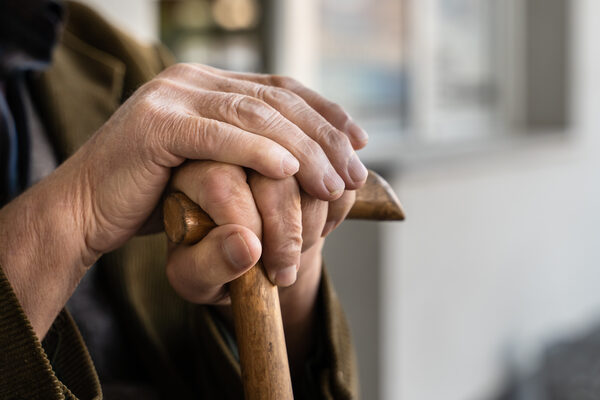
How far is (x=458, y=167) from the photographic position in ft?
6.91

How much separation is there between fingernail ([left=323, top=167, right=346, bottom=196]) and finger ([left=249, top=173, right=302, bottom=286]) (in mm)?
22

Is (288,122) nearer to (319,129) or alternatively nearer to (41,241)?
(319,129)

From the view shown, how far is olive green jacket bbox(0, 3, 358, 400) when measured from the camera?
475 millimetres

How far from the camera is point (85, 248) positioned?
0.53m

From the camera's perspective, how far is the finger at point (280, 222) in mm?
472

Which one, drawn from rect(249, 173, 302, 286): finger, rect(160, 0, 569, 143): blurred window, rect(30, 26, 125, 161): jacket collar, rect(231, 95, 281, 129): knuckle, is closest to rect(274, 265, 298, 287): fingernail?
rect(249, 173, 302, 286): finger

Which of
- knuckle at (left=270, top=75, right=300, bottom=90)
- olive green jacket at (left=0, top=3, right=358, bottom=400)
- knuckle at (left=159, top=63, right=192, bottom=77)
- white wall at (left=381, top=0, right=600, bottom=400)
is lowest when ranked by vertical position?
white wall at (left=381, top=0, right=600, bottom=400)

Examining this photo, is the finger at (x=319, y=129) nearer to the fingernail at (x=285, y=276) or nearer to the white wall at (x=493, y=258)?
the fingernail at (x=285, y=276)

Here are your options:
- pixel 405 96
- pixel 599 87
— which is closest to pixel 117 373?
pixel 405 96

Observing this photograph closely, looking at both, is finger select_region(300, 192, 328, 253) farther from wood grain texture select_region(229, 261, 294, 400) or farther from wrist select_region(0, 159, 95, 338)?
wrist select_region(0, 159, 95, 338)

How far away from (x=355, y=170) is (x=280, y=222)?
0.07 m

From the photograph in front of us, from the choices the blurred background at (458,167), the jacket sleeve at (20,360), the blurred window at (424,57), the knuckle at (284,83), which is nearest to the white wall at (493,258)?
the blurred background at (458,167)

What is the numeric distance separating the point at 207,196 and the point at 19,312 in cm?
15

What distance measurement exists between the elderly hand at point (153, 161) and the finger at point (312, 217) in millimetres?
11
